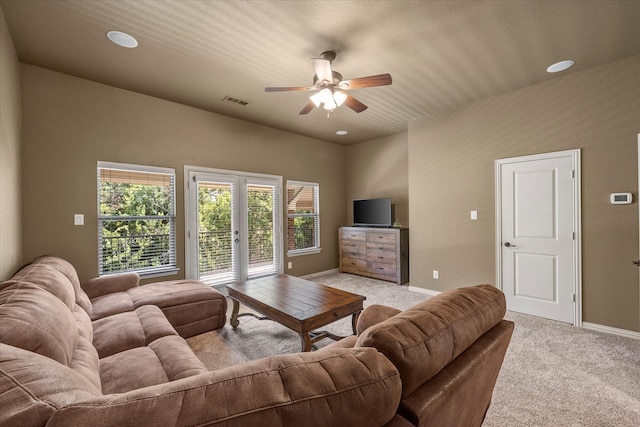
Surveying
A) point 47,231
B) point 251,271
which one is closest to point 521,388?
point 251,271

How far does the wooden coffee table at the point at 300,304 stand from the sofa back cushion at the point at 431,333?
1.28 meters

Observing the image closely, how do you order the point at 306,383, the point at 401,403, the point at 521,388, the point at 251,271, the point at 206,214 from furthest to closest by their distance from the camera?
the point at 251,271 < the point at 206,214 < the point at 521,388 < the point at 401,403 < the point at 306,383

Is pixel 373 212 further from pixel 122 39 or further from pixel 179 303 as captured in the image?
pixel 122 39

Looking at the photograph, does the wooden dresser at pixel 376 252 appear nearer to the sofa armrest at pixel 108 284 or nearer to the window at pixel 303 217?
the window at pixel 303 217

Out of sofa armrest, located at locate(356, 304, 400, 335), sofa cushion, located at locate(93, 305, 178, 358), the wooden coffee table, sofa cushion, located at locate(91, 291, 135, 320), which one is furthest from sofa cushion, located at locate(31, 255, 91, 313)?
sofa armrest, located at locate(356, 304, 400, 335)

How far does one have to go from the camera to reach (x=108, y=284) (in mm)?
2939

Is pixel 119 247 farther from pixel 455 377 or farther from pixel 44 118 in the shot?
pixel 455 377

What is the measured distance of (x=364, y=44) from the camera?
261cm

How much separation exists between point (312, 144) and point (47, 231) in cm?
423

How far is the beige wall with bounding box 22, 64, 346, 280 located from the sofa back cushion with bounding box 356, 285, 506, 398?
3689mm

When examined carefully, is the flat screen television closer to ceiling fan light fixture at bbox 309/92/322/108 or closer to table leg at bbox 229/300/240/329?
ceiling fan light fixture at bbox 309/92/322/108

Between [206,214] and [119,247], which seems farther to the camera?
[206,214]

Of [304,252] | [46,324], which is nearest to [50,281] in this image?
[46,324]

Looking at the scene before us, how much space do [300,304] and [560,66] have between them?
3627 millimetres
